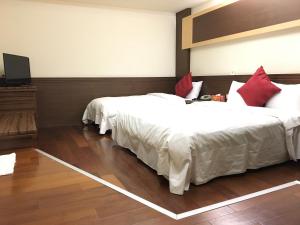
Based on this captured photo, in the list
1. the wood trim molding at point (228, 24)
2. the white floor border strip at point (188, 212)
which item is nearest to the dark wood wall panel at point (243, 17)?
the wood trim molding at point (228, 24)

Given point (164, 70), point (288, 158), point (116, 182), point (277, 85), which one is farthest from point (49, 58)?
point (288, 158)

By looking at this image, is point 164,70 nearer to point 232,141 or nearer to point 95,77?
point 95,77

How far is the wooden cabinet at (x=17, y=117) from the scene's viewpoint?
115 inches

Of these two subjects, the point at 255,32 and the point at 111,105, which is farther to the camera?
the point at 111,105

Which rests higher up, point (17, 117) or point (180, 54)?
point (180, 54)

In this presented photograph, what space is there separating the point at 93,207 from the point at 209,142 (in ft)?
3.40

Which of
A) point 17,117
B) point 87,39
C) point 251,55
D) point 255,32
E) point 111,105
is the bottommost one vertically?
point 17,117

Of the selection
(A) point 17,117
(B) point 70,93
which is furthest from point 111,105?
(A) point 17,117

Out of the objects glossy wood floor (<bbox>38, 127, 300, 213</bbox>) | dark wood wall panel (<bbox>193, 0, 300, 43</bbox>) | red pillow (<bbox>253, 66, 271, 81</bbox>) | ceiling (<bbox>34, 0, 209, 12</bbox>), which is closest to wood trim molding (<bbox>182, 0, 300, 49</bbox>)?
dark wood wall panel (<bbox>193, 0, 300, 43</bbox>)

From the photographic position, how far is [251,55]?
3662 mm

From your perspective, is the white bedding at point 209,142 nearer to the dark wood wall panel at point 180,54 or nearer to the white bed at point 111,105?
the white bed at point 111,105

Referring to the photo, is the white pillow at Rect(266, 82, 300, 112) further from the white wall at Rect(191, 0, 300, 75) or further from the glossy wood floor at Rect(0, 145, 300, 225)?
the glossy wood floor at Rect(0, 145, 300, 225)

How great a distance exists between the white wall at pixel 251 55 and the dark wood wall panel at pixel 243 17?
0.18m

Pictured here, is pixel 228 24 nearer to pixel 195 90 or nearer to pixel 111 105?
pixel 195 90
